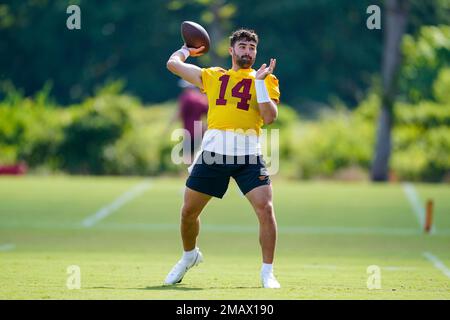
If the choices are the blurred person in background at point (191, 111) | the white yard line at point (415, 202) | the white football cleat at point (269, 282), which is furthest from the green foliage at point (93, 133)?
the white football cleat at point (269, 282)

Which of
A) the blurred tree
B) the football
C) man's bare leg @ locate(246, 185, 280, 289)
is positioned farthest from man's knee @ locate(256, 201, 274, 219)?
the blurred tree

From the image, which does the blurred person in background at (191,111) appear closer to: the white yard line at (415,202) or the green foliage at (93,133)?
the white yard line at (415,202)

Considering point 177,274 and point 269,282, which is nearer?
point 269,282

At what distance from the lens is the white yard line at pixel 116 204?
2102cm

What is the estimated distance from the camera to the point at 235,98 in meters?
10.9

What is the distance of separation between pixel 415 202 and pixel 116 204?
614 cm

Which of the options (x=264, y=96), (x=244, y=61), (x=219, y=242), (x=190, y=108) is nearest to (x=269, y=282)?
(x=264, y=96)

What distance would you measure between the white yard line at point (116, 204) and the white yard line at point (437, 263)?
6.21 meters

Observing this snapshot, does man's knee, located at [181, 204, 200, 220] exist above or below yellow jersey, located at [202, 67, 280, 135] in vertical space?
below

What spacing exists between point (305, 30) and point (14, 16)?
14.8 m

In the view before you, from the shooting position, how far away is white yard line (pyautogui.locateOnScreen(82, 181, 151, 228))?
2102 cm

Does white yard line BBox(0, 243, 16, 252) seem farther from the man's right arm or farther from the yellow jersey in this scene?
the yellow jersey

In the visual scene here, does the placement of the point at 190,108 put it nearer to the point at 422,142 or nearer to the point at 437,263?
the point at 437,263

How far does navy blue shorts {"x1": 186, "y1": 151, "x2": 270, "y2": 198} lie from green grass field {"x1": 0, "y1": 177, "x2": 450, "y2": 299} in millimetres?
855
